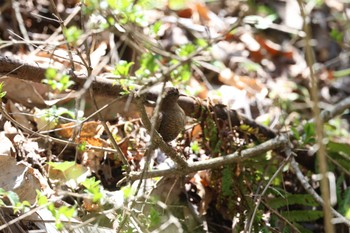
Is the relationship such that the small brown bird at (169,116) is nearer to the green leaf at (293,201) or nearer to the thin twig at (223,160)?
the thin twig at (223,160)

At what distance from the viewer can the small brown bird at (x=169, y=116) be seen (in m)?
2.71

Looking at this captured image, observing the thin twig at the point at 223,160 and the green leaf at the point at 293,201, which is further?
the green leaf at the point at 293,201

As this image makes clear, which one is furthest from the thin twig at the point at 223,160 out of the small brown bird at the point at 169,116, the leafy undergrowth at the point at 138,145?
the small brown bird at the point at 169,116

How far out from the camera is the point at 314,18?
6309 mm

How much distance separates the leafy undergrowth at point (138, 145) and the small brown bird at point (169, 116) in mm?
80

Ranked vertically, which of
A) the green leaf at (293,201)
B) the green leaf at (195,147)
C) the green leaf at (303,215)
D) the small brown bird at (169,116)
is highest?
the small brown bird at (169,116)

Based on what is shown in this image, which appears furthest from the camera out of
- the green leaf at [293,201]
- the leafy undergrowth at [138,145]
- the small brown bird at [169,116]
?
the green leaf at [293,201]

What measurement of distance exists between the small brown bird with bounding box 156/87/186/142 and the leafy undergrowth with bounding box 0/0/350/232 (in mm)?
80

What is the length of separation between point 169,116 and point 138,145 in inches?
31.0

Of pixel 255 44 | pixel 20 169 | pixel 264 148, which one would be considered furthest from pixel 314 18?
pixel 20 169

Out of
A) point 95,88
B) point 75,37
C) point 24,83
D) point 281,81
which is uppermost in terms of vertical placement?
point 75,37

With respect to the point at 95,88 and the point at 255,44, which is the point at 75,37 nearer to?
the point at 95,88

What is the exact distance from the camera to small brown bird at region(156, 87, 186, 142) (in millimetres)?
2711

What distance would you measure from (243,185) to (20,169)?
4.22 ft
